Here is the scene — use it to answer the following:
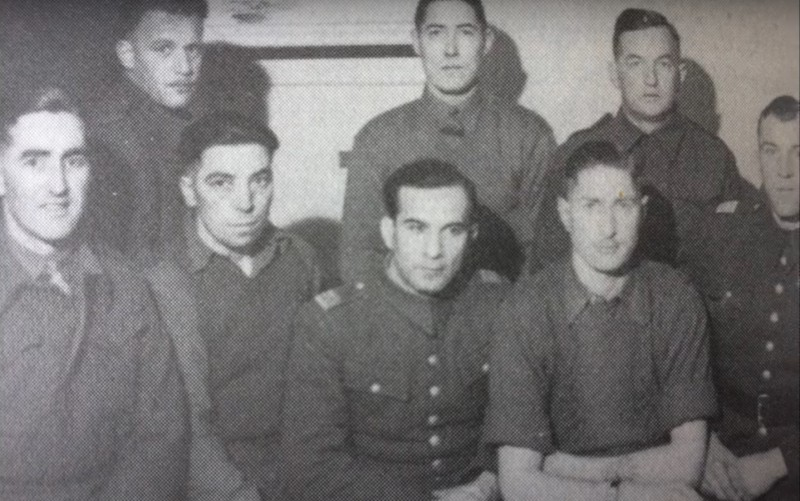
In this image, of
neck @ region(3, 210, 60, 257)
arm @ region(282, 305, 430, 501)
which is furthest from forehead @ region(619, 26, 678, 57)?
neck @ region(3, 210, 60, 257)

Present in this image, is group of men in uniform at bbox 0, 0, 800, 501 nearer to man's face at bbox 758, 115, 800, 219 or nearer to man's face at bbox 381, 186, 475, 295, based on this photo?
man's face at bbox 381, 186, 475, 295

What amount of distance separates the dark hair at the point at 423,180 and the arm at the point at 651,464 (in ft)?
1.43

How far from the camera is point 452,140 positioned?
1445 millimetres

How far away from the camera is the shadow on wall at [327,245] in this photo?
1.40 m

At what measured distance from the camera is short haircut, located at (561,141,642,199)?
142cm

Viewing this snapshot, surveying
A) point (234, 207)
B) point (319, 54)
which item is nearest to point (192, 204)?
point (234, 207)

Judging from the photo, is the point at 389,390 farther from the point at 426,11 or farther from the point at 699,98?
the point at 699,98

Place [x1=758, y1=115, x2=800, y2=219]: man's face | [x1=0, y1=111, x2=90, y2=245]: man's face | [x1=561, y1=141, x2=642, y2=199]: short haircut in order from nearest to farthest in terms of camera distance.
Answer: [x1=0, y1=111, x2=90, y2=245]: man's face
[x1=561, y1=141, x2=642, y2=199]: short haircut
[x1=758, y1=115, x2=800, y2=219]: man's face

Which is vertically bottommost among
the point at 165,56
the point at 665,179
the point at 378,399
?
the point at 378,399

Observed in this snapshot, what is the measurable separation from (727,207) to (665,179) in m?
0.13

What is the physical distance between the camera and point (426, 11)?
1.43 metres

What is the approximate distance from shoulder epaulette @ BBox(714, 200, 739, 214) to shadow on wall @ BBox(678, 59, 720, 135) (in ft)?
0.41

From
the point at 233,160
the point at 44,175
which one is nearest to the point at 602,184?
the point at 233,160

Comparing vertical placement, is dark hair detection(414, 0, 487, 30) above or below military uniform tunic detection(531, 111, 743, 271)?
above
